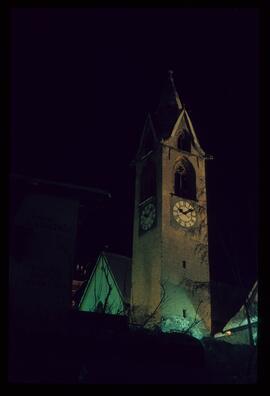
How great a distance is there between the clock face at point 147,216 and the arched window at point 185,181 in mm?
1940

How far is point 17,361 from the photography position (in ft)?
34.6

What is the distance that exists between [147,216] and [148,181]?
10.5 ft

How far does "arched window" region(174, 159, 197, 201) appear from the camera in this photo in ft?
107

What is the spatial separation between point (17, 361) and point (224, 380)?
26.9 ft

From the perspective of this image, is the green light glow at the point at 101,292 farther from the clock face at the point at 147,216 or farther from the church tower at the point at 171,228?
the clock face at the point at 147,216

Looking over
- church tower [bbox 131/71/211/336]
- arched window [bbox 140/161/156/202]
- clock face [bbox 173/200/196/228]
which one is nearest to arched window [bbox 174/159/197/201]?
church tower [bbox 131/71/211/336]

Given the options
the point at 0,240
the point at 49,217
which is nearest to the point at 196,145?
the point at 49,217

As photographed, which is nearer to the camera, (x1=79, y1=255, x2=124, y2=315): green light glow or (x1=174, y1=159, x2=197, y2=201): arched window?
(x1=79, y1=255, x2=124, y2=315): green light glow

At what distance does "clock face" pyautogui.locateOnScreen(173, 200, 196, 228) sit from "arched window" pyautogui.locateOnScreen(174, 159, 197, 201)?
0.76m

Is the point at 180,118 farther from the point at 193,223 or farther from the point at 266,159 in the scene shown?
Answer: the point at 266,159

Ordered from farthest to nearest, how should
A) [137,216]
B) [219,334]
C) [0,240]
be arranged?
[137,216] → [219,334] → [0,240]

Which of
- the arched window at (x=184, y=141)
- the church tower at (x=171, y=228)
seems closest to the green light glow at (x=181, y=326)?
the church tower at (x=171, y=228)

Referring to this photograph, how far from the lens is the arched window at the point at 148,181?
3350 cm

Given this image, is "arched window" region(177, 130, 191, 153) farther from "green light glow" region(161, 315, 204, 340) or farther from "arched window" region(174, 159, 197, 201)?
"green light glow" region(161, 315, 204, 340)
